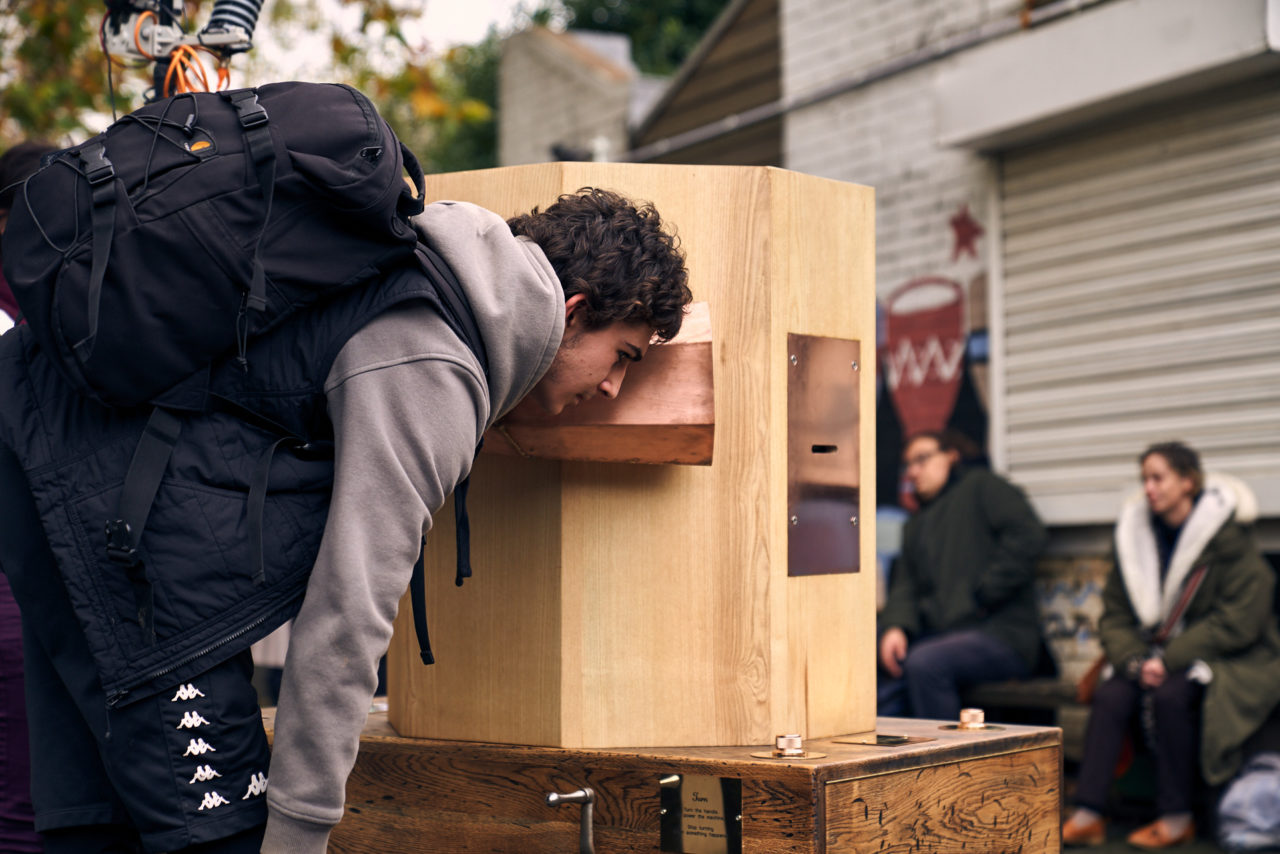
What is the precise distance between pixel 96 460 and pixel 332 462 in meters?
0.33

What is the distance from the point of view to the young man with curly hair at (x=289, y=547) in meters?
1.86

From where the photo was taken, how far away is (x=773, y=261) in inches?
106

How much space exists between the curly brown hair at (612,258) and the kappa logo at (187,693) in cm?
84

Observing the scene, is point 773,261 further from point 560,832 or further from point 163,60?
point 163,60

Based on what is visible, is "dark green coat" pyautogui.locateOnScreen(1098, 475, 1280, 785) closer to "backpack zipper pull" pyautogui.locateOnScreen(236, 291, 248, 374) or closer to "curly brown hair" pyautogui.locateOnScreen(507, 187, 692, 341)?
"curly brown hair" pyautogui.locateOnScreen(507, 187, 692, 341)

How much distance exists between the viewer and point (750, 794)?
7.84ft

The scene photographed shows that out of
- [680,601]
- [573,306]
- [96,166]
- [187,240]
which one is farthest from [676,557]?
[96,166]

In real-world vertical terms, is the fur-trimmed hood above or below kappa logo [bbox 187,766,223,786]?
above

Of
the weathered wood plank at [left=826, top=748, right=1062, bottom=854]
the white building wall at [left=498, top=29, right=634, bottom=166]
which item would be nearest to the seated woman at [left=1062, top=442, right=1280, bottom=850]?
the weathered wood plank at [left=826, top=748, right=1062, bottom=854]

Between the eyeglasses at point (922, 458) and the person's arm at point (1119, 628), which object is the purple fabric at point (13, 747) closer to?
the person's arm at point (1119, 628)

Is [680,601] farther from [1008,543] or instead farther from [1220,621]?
[1008,543]

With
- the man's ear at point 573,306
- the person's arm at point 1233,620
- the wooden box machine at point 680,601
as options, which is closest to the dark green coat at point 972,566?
the person's arm at point 1233,620

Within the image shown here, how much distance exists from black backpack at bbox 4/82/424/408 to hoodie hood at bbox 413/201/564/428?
143 mm

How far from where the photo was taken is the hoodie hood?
2.03 metres
